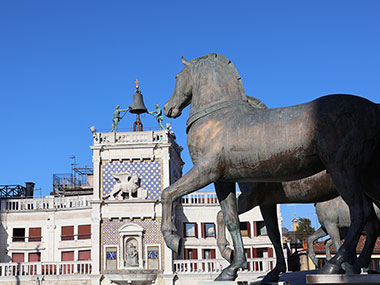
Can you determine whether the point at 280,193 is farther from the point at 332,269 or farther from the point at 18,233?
the point at 18,233

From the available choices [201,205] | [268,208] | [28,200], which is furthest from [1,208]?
[268,208]

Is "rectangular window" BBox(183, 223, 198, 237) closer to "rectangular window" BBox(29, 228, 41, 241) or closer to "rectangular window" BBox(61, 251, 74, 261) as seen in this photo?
"rectangular window" BBox(61, 251, 74, 261)

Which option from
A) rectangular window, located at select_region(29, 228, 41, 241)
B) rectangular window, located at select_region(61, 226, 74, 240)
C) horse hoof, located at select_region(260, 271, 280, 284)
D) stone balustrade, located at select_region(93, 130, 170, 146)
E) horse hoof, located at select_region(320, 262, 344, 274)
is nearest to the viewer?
horse hoof, located at select_region(320, 262, 344, 274)

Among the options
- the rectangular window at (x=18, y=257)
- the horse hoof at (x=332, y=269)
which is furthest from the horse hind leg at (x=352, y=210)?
the rectangular window at (x=18, y=257)

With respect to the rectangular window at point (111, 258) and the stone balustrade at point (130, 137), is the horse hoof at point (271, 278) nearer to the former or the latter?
the rectangular window at point (111, 258)

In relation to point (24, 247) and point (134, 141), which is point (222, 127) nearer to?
point (134, 141)

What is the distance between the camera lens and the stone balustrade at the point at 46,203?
4134 centimetres

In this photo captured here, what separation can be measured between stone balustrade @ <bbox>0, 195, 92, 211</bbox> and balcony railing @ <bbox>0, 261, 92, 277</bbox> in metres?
4.86

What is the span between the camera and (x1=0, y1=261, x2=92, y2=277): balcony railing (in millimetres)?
37125

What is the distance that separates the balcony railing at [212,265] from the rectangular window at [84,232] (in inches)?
292

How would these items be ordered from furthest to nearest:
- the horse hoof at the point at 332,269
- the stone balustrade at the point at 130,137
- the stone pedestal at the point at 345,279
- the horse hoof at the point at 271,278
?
the stone balustrade at the point at 130,137
the horse hoof at the point at 271,278
the horse hoof at the point at 332,269
the stone pedestal at the point at 345,279

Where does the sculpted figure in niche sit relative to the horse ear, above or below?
below

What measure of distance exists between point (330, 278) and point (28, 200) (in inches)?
1584

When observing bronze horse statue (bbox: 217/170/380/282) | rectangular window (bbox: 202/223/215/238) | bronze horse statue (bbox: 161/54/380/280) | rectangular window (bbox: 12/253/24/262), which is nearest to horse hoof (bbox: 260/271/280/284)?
bronze horse statue (bbox: 217/170/380/282)
